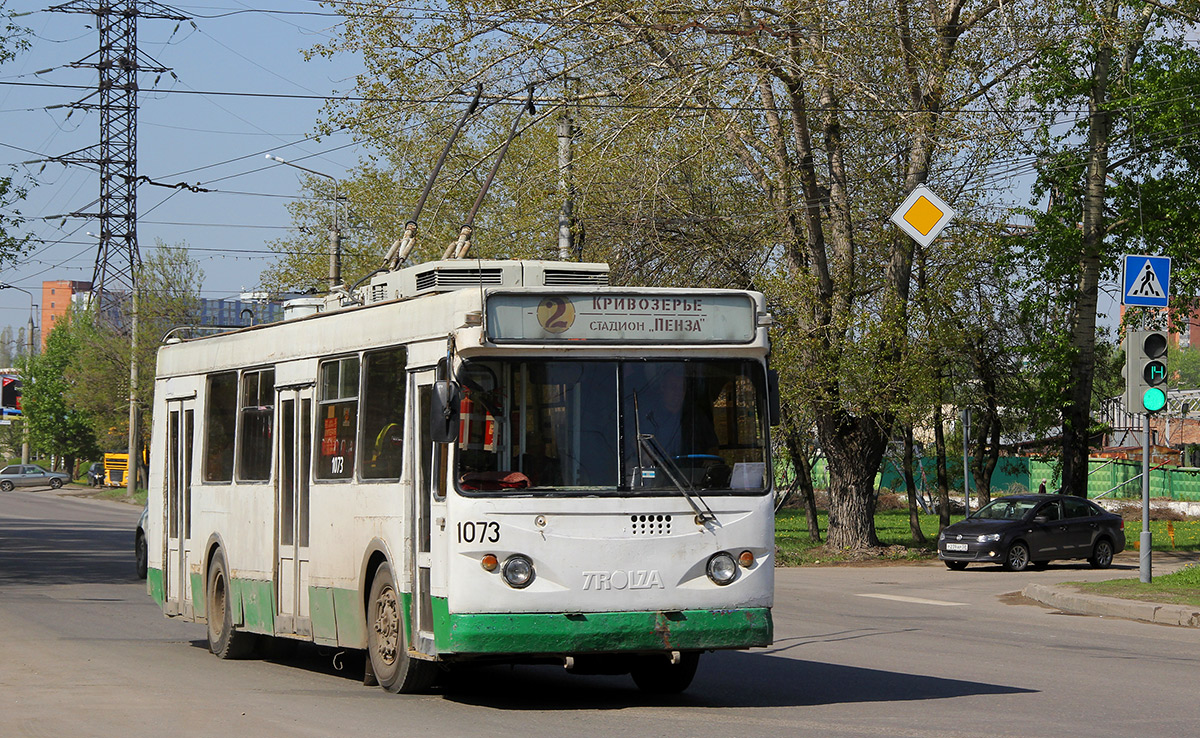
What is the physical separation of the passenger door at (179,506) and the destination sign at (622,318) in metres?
6.13

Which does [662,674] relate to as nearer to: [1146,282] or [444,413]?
[444,413]

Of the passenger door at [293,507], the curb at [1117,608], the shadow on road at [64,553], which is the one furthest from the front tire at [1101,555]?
the passenger door at [293,507]

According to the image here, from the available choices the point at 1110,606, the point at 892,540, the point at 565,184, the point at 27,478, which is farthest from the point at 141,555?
the point at 27,478

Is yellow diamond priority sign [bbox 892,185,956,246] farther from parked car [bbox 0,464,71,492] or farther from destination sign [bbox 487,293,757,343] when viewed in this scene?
parked car [bbox 0,464,71,492]

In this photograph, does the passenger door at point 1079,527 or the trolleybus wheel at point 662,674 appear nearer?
the trolleybus wheel at point 662,674

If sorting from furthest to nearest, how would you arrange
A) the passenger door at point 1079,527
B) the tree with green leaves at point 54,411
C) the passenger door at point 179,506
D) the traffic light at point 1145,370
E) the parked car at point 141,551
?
the tree with green leaves at point 54,411, the passenger door at point 1079,527, the parked car at point 141,551, the traffic light at point 1145,370, the passenger door at point 179,506

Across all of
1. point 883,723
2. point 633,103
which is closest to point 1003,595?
point 633,103

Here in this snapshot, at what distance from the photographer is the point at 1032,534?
90.5ft

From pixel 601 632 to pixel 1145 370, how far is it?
13.5m

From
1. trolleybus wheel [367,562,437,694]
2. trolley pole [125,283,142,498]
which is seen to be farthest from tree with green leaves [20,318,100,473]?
trolleybus wheel [367,562,437,694]

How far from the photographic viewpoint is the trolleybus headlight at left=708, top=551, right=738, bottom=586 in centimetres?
970

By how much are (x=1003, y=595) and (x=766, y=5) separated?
10.6m

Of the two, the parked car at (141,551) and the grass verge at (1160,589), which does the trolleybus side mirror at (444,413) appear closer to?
the grass verge at (1160,589)

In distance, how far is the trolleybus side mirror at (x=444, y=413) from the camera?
9.15 metres
